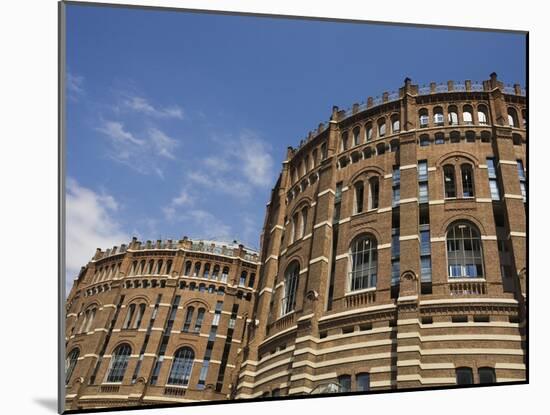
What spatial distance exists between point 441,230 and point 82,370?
69.5 feet

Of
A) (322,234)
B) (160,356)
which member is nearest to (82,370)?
(160,356)

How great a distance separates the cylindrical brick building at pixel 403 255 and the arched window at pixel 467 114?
88 millimetres

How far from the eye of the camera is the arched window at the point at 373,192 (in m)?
19.9

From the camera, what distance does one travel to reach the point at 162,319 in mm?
30312

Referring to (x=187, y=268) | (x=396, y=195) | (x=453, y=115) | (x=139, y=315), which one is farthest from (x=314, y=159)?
(x=139, y=315)

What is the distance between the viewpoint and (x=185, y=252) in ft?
105

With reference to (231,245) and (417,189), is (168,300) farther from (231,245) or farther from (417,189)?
(417,189)

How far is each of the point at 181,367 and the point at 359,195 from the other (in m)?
16.9

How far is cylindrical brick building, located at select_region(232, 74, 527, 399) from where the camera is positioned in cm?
1518

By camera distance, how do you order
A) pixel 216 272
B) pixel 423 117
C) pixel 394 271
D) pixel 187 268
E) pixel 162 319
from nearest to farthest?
pixel 394 271, pixel 423 117, pixel 162 319, pixel 187 268, pixel 216 272

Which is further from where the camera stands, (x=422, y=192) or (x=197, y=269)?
(x=197, y=269)

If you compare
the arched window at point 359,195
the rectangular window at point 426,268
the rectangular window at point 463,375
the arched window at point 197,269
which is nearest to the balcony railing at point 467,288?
the rectangular window at point 426,268

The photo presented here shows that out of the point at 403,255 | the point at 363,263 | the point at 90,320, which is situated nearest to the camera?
the point at 403,255

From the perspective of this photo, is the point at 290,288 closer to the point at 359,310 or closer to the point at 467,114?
the point at 359,310
